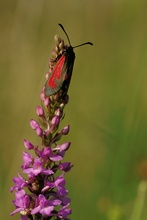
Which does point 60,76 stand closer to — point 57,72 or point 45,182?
point 57,72

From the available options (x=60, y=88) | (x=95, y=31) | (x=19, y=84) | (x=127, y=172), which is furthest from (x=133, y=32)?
(x=60, y=88)

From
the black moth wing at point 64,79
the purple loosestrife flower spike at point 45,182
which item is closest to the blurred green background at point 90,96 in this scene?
the purple loosestrife flower spike at point 45,182

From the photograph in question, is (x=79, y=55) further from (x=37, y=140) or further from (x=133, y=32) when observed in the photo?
(x=37, y=140)

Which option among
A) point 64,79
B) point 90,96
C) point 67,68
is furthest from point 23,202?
point 90,96

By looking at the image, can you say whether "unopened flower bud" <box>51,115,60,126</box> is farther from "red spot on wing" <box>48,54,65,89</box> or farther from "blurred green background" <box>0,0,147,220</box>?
"blurred green background" <box>0,0,147,220</box>

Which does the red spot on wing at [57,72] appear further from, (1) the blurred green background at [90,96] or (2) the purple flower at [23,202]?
(1) the blurred green background at [90,96]
